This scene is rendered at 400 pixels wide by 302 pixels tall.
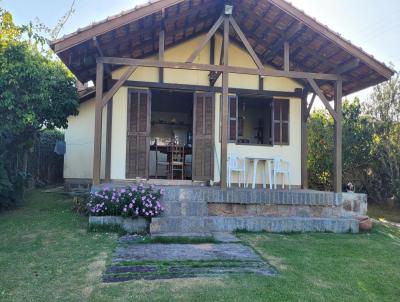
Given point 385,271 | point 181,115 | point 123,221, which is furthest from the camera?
point 181,115

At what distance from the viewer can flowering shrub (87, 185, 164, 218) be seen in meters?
5.66

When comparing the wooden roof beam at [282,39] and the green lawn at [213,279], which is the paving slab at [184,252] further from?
the wooden roof beam at [282,39]

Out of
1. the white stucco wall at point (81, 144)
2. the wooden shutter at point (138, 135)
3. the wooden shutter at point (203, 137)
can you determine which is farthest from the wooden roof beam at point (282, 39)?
the white stucco wall at point (81, 144)

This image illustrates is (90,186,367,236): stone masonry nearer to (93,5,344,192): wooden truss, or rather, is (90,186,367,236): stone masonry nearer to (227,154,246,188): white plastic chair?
(93,5,344,192): wooden truss

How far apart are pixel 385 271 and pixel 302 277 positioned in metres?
1.12

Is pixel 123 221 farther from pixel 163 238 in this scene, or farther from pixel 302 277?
pixel 302 277

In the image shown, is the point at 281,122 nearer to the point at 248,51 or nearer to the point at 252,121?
the point at 252,121

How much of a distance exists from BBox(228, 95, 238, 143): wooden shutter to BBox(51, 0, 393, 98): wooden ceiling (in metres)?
1.27

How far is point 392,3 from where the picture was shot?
42.3ft

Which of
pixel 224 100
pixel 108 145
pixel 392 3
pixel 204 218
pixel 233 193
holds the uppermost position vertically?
pixel 392 3

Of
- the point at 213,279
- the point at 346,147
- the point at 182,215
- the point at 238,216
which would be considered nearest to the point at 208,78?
the point at 238,216

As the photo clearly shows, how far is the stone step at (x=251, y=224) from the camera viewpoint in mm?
5617

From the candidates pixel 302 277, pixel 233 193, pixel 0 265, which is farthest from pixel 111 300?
pixel 233 193

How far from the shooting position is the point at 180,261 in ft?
13.5
